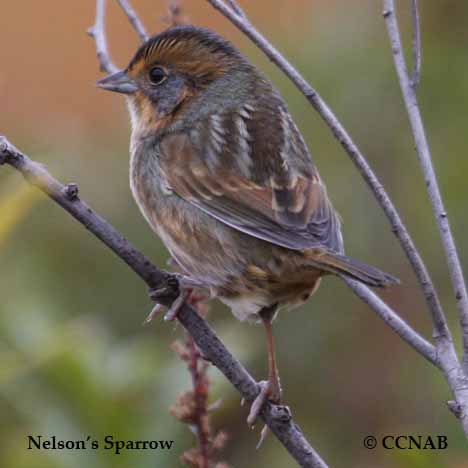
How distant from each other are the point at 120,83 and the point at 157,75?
15 centimetres

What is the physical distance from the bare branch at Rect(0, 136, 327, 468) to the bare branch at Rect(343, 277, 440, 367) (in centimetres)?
39

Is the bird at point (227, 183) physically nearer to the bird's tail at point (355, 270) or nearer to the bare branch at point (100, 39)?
the bird's tail at point (355, 270)

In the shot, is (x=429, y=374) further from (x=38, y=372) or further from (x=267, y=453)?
(x=38, y=372)

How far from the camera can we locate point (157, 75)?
13.9 feet

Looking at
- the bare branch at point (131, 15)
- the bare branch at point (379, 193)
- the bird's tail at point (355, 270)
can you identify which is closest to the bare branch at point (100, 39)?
the bare branch at point (131, 15)

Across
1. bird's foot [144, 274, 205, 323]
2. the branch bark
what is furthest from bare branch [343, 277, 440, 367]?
bird's foot [144, 274, 205, 323]

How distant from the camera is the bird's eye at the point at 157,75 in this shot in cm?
423

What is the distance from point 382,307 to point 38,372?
108 cm

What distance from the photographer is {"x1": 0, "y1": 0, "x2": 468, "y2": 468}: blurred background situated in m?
3.40

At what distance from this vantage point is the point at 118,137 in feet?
18.7

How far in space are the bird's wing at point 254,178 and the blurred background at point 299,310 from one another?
1.68 ft

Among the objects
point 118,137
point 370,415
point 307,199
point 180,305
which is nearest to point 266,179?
point 307,199

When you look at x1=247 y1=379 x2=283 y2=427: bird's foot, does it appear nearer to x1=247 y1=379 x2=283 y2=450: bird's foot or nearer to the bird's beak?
x1=247 y1=379 x2=283 y2=450: bird's foot

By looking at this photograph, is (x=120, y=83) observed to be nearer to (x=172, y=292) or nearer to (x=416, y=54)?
(x=172, y=292)
